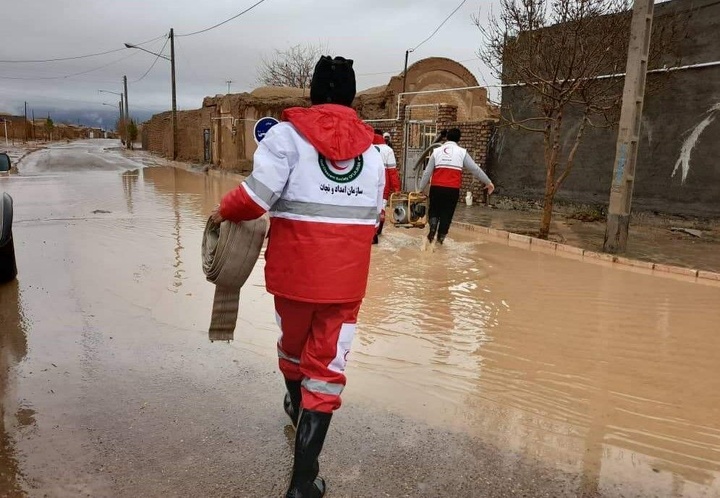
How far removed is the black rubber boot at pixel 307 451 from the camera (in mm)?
2498

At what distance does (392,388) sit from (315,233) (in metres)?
1.71

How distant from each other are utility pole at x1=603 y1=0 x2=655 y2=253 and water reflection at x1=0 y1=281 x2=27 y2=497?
7.54 m

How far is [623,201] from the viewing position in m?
8.57

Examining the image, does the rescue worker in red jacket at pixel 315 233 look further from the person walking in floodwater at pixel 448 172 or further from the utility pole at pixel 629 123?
the utility pole at pixel 629 123

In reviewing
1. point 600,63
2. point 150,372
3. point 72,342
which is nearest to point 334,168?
point 150,372

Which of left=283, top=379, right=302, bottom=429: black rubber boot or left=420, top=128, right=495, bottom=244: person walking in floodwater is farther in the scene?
left=420, top=128, right=495, bottom=244: person walking in floodwater

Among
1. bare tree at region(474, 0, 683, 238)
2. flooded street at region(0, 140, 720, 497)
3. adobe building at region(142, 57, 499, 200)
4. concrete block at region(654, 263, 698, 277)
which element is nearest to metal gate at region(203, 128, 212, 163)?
adobe building at region(142, 57, 499, 200)

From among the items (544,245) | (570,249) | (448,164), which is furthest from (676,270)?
(448,164)

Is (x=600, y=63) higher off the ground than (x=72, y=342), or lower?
higher

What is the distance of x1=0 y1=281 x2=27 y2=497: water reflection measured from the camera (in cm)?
269

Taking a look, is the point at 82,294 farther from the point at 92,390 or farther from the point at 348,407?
the point at 348,407

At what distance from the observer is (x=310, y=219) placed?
2.51 m

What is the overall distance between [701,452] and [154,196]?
14.4 meters

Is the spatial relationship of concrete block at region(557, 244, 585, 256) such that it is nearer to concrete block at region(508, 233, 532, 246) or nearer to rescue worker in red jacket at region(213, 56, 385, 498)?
concrete block at region(508, 233, 532, 246)
